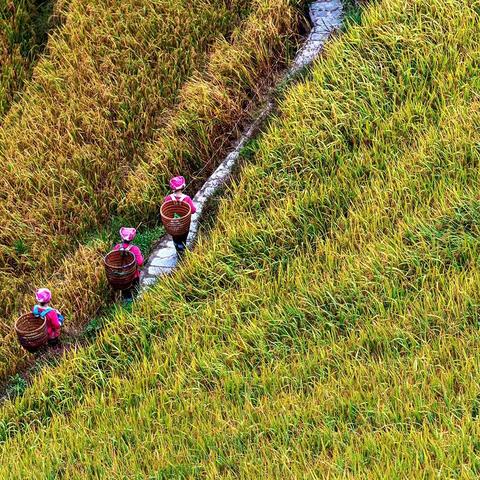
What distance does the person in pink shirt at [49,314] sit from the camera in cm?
568

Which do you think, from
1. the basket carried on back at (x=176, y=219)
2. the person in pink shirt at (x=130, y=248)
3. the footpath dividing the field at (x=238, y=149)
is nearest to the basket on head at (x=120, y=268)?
the person in pink shirt at (x=130, y=248)

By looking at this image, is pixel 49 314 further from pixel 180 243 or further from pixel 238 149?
pixel 238 149

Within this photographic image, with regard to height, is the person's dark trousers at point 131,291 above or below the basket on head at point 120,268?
below

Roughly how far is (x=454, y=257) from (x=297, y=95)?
2235mm

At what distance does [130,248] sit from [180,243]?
41cm

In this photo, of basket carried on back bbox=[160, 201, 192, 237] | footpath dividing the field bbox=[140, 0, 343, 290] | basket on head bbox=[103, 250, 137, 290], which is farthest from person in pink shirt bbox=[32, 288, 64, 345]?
basket carried on back bbox=[160, 201, 192, 237]

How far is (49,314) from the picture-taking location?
5.72 metres

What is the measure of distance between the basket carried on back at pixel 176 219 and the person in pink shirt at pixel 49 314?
3.22 ft

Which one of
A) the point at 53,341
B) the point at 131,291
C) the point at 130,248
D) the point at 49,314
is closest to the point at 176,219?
the point at 130,248

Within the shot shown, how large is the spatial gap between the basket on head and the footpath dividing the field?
7.7 inches

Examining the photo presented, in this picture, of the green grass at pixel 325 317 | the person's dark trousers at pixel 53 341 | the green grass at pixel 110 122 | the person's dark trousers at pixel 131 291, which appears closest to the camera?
the green grass at pixel 325 317

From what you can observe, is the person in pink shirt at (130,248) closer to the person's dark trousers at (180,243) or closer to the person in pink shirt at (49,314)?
the person's dark trousers at (180,243)

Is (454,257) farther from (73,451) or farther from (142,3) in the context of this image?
(142,3)

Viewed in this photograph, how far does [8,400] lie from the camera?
5605mm
